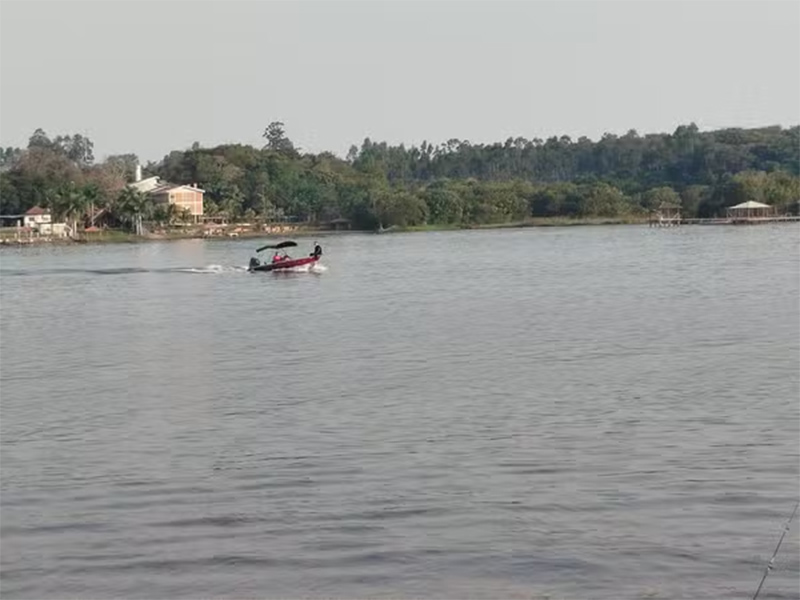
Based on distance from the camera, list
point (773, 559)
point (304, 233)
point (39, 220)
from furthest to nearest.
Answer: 1. point (304, 233)
2. point (39, 220)
3. point (773, 559)

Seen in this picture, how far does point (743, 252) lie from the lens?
73375 mm

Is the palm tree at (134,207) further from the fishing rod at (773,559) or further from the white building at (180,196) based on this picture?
the fishing rod at (773,559)

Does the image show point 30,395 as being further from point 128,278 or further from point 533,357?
point 128,278

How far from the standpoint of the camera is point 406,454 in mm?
15375

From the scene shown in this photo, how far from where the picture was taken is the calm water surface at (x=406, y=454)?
11.0 meters

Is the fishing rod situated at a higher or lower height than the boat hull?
higher

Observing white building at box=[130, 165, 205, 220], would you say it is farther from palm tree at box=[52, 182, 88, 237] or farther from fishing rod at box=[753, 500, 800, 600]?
fishing rod at box=[753, 500, 800, 600]

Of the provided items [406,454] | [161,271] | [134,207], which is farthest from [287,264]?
[134,207]

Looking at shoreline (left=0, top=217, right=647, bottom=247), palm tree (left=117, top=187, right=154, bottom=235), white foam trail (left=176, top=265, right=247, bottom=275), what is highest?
palm tree (left=117, top=187, right=154, bottom=235)

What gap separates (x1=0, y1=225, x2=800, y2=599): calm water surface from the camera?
1101cm

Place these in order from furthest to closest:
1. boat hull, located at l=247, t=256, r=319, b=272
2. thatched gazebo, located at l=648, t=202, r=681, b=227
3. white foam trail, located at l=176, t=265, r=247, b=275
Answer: thatched gazebo, located at l=648, t=202, r=681, b=227, white foam trail, located at l=176, t=265, r=247, b=275, boat hull, located at l=247, t=256, r=319, b=272

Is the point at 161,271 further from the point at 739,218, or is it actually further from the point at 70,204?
the point at 739,218

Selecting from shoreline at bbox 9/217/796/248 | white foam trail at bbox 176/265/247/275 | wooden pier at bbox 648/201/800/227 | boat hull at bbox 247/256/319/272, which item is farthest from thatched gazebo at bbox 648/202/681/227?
boat hull at bbox 247/256/319/272

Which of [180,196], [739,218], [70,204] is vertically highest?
[180,196]
